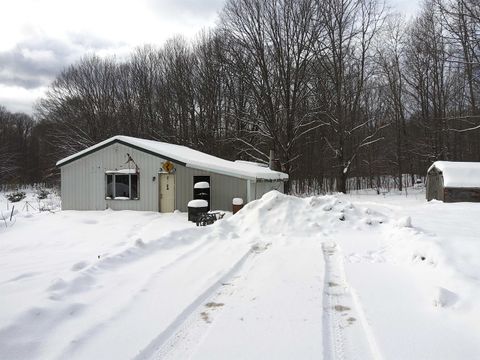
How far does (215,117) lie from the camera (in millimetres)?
37594

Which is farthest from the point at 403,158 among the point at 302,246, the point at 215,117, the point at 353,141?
the point at 302,246

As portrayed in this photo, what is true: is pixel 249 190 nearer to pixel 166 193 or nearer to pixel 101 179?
pixel 166 193

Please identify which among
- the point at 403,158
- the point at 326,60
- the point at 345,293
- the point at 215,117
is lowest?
the point at 345,293

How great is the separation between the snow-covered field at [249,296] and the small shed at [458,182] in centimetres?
951

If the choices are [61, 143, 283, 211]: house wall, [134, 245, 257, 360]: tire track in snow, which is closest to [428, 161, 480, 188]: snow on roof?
A: [61, 143, 283, 211]: house wall

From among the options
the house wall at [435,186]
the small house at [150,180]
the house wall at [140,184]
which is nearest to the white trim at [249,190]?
the small house at [150,180]

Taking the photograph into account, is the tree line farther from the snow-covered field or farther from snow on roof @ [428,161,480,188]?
the snow-covered field

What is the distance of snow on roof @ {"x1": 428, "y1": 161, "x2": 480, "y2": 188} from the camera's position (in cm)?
1906

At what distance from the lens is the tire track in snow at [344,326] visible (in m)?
3.80

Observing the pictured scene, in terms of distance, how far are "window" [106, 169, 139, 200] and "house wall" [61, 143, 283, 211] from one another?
220mm

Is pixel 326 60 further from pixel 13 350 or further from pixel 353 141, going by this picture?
pixel 13 350

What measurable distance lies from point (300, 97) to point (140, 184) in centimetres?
1773

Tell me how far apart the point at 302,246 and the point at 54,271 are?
210 inches

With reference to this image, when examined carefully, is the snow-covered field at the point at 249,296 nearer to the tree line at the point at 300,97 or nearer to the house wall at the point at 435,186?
the house wall at the point at 435,186
